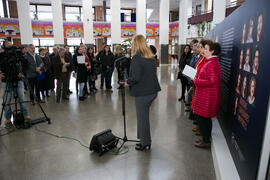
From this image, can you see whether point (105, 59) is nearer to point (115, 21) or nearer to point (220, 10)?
point (220, 10)

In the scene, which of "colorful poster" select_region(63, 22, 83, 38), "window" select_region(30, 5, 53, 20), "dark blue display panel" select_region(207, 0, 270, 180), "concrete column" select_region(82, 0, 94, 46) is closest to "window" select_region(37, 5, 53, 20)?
"window" select_region(30, 5, 53, 20)

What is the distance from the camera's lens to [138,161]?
2.69 meters

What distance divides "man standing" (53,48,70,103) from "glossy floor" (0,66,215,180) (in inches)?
51.1

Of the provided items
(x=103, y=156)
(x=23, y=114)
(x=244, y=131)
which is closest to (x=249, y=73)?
(x=244, y=131)

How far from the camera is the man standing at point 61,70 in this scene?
5.52 metres

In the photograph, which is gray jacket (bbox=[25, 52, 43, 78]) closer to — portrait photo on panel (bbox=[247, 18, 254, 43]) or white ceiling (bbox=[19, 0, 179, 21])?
portrait photo on panel (bbox=[247, 18, 254, 43])

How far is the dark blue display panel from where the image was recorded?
1.59 m

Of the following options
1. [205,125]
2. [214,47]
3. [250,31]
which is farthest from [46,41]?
[250,31]

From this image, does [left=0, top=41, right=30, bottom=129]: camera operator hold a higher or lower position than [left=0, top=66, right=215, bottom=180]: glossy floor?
higher

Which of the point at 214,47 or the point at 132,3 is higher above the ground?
the point at 132,3

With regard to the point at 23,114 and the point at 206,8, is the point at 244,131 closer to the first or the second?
the point at 23,114

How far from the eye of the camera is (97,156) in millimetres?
A: 2832

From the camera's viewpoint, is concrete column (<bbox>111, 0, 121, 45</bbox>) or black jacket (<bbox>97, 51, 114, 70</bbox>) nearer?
black jacket (<bbox>97, 51, 114, 70</bbox>)

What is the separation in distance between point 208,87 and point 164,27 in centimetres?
1399
